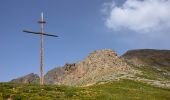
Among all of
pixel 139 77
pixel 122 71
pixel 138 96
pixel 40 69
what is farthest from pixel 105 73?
pixel 138 96

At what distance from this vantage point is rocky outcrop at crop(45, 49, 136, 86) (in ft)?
316

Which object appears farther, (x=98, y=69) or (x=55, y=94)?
(x=98, y=69)

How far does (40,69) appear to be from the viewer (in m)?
70.6

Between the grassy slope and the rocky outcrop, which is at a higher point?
the rocky outcrop

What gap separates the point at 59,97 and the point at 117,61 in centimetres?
5363

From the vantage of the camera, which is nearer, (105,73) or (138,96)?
(138,96)

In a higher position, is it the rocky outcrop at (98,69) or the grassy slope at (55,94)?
the rocky outcrop at (98,69)

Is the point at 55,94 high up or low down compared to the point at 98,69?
down

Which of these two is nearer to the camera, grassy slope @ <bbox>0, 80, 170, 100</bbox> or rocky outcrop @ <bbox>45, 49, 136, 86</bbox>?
grassy slope @ <bbox>0, 80, 170, 100</bbox>

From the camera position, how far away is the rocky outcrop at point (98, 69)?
9645 centimetres

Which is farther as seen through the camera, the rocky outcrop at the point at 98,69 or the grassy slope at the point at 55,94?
the rocky outcrop at the point at 98,69

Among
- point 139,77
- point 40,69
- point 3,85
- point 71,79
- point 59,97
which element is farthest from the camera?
point 71,79

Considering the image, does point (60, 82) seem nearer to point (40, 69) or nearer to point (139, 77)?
point (139, 77)

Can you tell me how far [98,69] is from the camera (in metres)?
101
